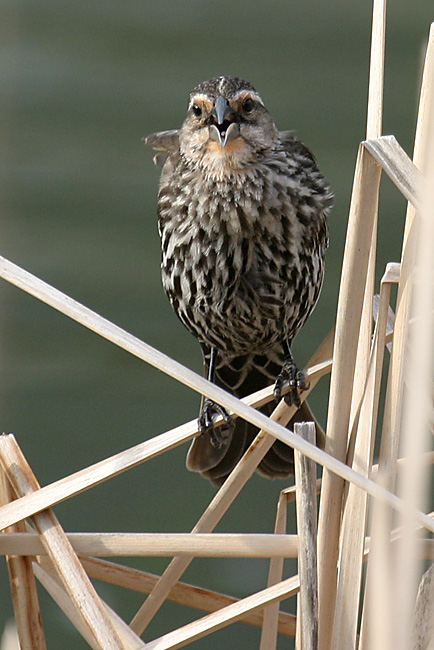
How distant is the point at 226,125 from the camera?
212cm

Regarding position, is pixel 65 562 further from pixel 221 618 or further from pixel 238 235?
pixel 238 235

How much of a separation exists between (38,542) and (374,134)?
821 mm

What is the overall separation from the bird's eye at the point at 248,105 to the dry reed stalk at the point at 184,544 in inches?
37.9

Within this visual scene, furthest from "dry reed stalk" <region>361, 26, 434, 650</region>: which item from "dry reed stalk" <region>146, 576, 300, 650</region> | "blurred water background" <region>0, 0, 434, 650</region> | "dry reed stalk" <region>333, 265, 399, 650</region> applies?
"blurred water background" <region>0, 0, 434, 650</region>

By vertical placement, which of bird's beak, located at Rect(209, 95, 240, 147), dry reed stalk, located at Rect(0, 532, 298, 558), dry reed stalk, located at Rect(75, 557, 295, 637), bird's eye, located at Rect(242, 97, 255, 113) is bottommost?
dry reed stalk, located at Rect(0, 532, 298, 558)

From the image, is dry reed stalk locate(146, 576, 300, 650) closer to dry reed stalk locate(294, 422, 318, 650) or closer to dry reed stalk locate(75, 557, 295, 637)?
dry reed stalk locate(294, 422, 318, 650)

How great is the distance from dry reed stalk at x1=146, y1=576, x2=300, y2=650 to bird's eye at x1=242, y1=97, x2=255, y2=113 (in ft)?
3.39

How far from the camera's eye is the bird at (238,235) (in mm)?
2131

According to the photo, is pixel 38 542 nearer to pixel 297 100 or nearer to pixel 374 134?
pixel 374 134

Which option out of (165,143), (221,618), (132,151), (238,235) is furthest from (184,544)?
(132,151)

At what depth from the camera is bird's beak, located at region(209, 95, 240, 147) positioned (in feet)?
6.74

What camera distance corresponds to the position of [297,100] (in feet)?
13.5

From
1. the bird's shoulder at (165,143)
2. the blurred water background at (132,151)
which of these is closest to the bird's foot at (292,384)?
the bird's shoulder at (165,143)

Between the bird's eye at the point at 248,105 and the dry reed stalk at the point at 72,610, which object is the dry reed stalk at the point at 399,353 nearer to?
the dry reed stalk at the point at 72,610
